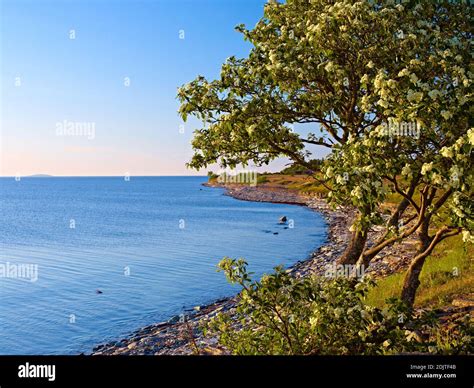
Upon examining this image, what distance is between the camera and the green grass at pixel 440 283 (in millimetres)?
17628

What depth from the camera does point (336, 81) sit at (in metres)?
12.8

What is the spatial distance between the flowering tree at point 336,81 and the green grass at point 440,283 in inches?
187

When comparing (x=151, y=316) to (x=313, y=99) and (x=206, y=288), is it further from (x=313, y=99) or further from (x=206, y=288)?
(x=313, y=99)

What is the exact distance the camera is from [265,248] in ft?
181
